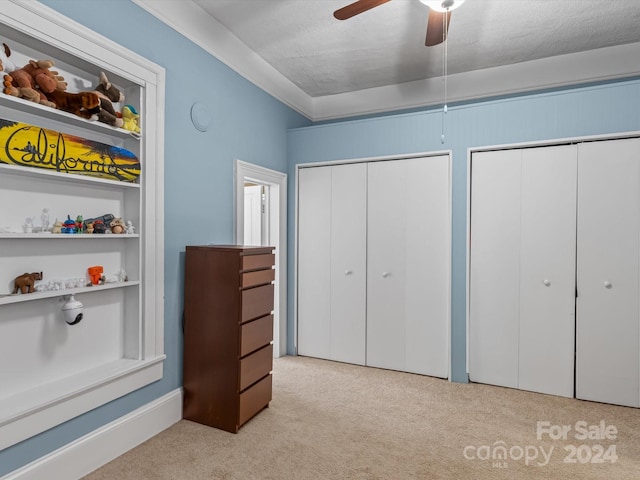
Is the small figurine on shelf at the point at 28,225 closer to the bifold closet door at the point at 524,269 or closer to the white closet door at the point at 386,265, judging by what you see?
the white closet door at the point at 386,265

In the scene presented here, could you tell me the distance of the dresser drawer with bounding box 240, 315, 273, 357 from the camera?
7.66 feet

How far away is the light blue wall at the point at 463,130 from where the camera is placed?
2.73 meters

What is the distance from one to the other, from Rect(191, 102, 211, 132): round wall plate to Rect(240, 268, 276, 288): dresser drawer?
1.09 metres

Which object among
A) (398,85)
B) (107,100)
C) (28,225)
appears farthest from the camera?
(398,85)

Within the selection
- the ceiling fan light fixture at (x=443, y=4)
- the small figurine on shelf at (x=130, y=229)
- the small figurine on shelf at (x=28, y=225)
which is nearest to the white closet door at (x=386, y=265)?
the ceiling fan light fixture at (x=443, y=4)

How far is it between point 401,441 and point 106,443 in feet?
5.32

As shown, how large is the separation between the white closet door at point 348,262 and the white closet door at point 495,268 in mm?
930

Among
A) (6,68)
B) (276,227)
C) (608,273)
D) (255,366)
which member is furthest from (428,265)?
(6,68)

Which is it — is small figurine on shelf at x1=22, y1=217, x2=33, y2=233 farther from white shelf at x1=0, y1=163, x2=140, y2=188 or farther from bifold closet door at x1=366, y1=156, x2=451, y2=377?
bifold closet door at x1=366, y1=156, x2=451, y2=377

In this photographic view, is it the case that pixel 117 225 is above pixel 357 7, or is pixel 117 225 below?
below

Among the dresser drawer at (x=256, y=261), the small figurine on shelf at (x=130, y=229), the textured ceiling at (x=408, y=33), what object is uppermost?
the textured ceiling at (x=408, y=33)

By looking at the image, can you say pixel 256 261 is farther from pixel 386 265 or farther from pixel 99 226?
pixel 386 265

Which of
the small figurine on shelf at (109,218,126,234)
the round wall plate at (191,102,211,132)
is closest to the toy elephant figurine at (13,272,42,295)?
the small figurine on shelf at (109,218,126,234)

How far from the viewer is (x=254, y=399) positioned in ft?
8.09
